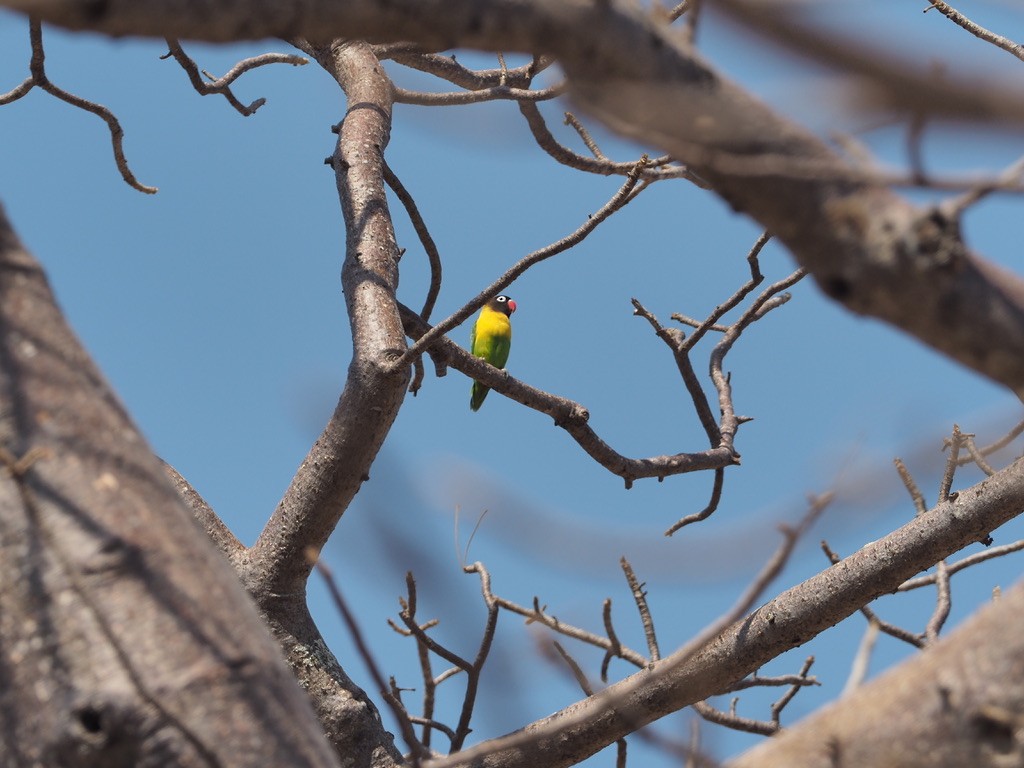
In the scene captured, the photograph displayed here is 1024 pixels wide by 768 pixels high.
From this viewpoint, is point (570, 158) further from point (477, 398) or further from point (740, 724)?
point (477, 398)

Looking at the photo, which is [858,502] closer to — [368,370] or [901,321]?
[901,321]

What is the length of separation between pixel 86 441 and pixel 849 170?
3.05 feet

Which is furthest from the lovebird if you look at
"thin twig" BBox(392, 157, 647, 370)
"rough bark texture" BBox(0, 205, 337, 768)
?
"rough bark texture" BBox(0, 205, 337, 768)

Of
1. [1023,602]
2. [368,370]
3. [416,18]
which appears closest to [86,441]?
[416,18]

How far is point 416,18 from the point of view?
0.98m

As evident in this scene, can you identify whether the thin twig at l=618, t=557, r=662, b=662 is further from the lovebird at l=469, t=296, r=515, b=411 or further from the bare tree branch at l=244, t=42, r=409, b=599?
the lovebird at l=469, t=296, r=515, b=411

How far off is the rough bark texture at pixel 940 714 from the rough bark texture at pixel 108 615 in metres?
0.58

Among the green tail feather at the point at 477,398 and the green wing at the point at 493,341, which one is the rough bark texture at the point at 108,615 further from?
the green wing at the point at 493,341

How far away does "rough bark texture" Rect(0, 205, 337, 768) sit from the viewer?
1054 millimetres

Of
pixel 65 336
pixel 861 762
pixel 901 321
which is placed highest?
pixel 65 336

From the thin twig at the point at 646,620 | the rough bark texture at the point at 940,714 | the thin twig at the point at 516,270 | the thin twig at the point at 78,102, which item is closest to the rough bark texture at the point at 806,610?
the thin twig at the point at 646,620

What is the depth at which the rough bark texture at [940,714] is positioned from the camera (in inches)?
40.6

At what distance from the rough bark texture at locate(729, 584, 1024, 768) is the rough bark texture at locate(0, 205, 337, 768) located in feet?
1.90

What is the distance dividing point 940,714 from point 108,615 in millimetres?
933
